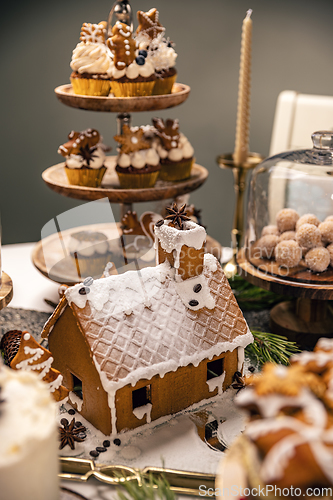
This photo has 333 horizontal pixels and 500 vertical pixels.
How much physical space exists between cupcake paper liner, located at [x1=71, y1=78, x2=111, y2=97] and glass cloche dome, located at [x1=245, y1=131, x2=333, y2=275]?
639mm

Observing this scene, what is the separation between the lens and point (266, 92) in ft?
10.2

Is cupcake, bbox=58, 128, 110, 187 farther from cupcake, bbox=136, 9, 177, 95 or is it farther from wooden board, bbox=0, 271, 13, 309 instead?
wooden board, bbox=0, 271, 13, 309

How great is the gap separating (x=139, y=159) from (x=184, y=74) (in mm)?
1457

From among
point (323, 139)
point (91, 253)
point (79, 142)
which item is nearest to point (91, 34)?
point (79, 142)

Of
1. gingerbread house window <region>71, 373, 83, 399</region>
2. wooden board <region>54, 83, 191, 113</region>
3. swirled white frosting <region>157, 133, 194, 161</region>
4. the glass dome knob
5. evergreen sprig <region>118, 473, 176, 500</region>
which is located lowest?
gingerbread house window <region>71, 373, 83, 399</region>

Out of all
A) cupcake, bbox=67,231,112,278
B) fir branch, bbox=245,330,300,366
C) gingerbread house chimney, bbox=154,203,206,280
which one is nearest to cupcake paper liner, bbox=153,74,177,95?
cupcake, bbox=67,231,112,278

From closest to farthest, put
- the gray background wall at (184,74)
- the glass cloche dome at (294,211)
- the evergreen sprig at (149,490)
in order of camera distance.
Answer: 1. the evergreen sprig at (149,490)
2. the glass cloche dome at (294,211)
3. the gray background wall at (184,74)

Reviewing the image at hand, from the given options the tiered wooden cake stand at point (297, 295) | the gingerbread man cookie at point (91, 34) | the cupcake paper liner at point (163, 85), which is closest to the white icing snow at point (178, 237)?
the tiered wooden cake stand at point (297, 295)

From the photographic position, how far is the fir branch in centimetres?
158

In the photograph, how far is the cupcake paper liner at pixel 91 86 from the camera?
5.94 ft

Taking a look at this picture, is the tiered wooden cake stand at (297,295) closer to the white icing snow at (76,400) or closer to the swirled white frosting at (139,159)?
the swirled white frosting at (139,159)

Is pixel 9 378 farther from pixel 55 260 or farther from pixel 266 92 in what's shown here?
pixel 266 92

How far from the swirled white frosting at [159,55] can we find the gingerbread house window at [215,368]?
1.07m

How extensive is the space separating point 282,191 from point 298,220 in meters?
0.17
